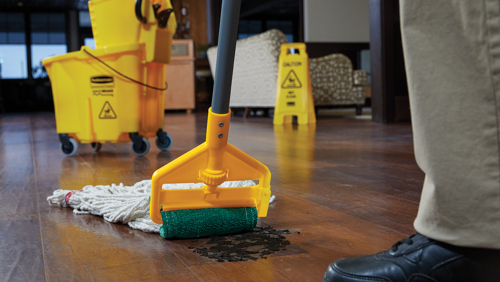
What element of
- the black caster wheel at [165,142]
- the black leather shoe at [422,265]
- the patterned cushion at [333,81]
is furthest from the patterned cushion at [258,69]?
the black leather shoe at [422,265]

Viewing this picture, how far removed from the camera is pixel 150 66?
1.98 metres

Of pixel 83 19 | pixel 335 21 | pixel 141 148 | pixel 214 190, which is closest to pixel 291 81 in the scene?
pixel 141 148

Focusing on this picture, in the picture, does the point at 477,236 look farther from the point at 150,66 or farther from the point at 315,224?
the point at 150,66

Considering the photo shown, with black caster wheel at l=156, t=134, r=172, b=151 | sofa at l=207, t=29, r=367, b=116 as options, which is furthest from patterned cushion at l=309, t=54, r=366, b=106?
black caster wheel at l=156, t=134, r=172, b=151

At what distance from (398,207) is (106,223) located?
0.56m

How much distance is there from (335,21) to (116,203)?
7175 mm

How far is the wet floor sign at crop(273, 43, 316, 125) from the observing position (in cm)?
395

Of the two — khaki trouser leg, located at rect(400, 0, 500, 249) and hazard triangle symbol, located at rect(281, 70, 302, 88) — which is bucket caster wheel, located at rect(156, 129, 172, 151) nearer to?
khaki trouser leg, located at rect(400, 0, 500, 249)

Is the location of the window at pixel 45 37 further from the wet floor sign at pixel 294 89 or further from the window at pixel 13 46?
the wet floor sign at pixel 294 89

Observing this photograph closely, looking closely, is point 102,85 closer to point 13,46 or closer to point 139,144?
point 139,144

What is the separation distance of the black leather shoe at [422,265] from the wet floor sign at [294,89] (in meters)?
3.41

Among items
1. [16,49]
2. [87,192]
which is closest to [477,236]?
[87,192]

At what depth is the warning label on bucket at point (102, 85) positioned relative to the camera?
6.35 feet

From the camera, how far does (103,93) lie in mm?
1949
